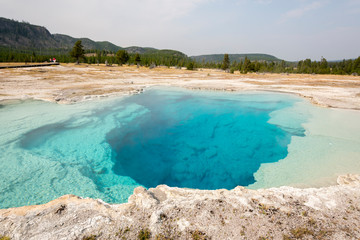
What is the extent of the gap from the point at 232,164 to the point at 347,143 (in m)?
8.88

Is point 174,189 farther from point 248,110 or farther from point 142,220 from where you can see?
point 248,110

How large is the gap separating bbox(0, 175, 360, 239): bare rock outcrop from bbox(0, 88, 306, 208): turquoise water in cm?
257

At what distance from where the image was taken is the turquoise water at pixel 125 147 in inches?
335

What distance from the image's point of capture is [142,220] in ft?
15.6

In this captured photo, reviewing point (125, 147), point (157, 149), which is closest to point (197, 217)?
point (157, 149)

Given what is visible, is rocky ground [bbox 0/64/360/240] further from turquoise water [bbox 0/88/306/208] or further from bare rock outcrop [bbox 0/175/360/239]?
turquoise water [bbox 0/88/306/208]

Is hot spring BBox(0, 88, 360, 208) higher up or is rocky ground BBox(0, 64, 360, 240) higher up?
rocky ground BBox(0, 64, 360, 240)

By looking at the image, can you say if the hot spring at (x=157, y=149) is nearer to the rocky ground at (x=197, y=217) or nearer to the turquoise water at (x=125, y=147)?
the turquoise water at (x=125, y=147)

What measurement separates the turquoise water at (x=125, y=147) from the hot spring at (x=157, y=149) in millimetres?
58

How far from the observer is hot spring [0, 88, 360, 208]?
8.63m

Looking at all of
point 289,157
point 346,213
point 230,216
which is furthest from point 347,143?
point 230,216

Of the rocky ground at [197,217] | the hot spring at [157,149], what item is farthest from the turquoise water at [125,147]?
the rocky ground at [197,217]

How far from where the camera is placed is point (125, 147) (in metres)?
12.7

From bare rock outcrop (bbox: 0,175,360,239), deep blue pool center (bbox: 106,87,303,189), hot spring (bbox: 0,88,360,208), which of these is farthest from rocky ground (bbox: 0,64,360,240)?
deep blue pool center (bbox: 106,87,303,189)
